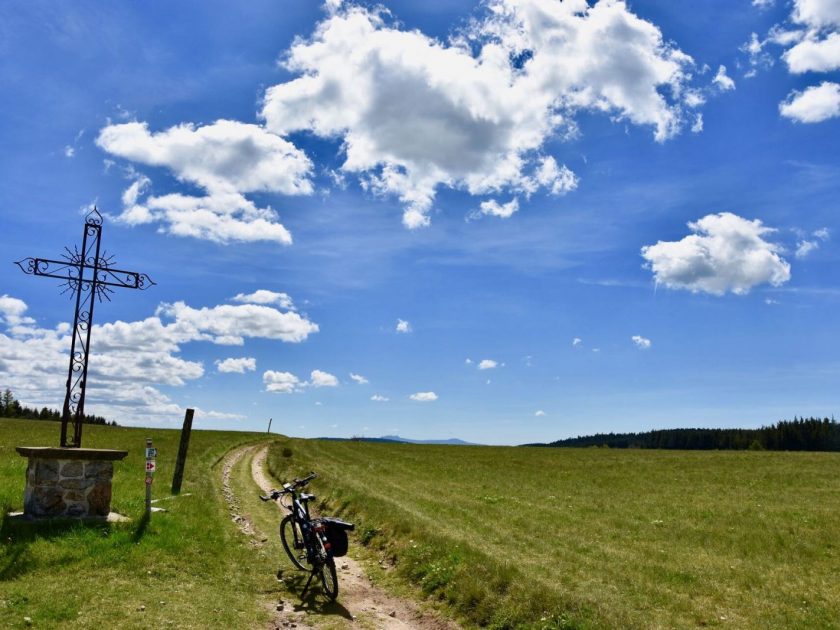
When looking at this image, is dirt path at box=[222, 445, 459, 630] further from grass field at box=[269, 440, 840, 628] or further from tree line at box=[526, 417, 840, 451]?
tree line at box=[526, 417, 840, 451]

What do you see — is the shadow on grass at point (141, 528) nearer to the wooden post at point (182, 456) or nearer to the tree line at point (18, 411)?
the wooden post at point (182, 456)

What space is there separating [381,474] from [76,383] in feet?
95.4

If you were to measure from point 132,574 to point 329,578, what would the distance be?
402 cm

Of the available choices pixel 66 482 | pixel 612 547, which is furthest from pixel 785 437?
pixel 66 482

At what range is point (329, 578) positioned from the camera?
12.6m

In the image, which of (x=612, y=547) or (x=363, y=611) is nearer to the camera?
(x=363, y=611)

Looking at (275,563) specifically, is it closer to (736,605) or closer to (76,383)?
(76,383)

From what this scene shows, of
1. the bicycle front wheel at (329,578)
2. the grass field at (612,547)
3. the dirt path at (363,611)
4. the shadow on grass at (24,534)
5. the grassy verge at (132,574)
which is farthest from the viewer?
the bicycle front wheel at (329,578)

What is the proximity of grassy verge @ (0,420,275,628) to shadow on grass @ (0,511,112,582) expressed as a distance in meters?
0.02

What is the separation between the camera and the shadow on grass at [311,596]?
11656 millimetres

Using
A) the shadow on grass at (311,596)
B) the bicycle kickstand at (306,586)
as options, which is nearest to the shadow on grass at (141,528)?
the shadow on grass at (311,596)

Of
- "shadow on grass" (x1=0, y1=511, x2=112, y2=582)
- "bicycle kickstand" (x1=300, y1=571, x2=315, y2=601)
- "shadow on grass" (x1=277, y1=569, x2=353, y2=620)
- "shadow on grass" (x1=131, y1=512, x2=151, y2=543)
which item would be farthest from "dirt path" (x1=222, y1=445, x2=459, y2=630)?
"shadow on grass" (x1=0, y1=511, x2=112, y2=582)

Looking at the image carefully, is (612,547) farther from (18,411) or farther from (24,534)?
(18,411)

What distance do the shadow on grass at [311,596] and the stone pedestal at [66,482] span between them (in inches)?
220
